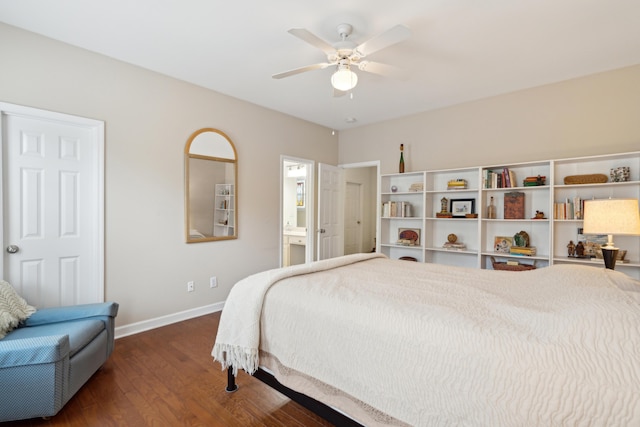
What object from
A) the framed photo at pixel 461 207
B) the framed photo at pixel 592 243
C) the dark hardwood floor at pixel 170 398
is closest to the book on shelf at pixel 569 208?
the framed photo at pixel 592 243

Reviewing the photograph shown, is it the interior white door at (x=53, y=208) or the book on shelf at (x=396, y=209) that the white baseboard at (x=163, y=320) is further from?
the book on shelf at (x=396, y=209)

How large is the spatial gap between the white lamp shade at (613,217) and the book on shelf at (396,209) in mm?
2214

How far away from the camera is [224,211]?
3.85 meters

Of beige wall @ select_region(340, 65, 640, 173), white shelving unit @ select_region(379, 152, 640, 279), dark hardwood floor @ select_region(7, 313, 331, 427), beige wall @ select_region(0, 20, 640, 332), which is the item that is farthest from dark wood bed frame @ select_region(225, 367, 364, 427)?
beige wall @ select_region(340, 65, 640, 173)

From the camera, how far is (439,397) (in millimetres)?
1146

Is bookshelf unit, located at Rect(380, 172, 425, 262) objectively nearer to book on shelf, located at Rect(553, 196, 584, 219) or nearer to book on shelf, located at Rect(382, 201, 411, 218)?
book on shelf, located at Rect(382, 201, 411, 218)

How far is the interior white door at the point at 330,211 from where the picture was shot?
505 centimetres

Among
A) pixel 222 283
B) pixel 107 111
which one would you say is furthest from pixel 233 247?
pixel 107 111

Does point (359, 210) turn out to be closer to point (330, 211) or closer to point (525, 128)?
point (330, 211)

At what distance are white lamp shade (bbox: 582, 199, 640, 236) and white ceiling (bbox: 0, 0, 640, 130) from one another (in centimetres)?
138

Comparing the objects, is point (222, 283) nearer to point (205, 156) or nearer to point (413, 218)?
point (205, 156)

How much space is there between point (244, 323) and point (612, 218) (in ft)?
9.32

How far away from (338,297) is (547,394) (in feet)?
2.97

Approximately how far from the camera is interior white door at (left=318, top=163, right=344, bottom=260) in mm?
5055
